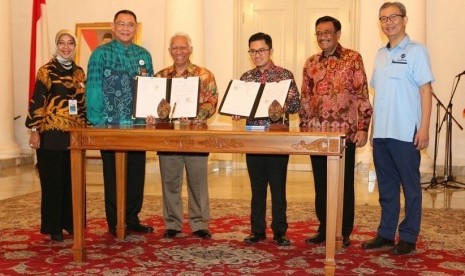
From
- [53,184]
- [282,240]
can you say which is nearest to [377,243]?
[282,240]

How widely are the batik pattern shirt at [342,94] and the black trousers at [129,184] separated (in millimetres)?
1454

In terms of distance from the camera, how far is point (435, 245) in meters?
4.75

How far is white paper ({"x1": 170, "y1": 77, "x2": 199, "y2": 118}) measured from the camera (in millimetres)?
4461

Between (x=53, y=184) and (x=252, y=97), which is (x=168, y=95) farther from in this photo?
(x=53, y=184)

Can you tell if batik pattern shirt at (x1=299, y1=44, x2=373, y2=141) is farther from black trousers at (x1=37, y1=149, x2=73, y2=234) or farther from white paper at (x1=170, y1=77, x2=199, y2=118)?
black trousers at (x1=37, y1=149, x2=73, y2=234)

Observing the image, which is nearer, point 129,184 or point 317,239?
point 317,239

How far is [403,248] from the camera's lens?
4461 mm

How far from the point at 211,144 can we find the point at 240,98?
61cm

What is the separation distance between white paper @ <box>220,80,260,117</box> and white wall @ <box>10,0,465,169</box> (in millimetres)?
5114

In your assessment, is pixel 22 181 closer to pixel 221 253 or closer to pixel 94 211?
pixel 94 211

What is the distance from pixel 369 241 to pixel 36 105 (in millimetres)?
2805

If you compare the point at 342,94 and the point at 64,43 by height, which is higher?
the point at 64,43

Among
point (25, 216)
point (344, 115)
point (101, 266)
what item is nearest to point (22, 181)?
point (25, 216)

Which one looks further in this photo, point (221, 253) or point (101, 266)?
point (221, 253)
